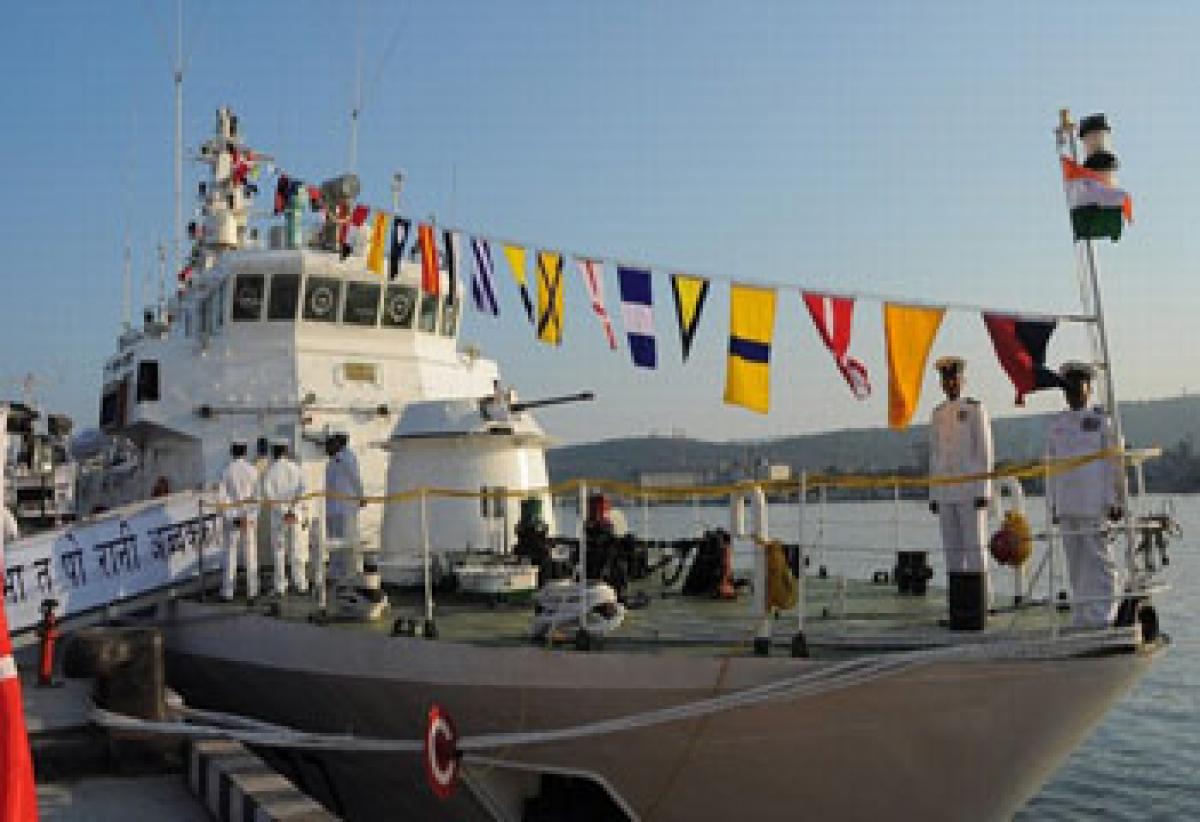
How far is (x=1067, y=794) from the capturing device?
1174cm

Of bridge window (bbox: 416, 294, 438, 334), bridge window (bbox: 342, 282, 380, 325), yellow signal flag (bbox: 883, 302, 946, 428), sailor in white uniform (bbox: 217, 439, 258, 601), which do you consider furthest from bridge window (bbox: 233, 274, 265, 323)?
yellow signal flag (bbox: 883, 302, 946, 428)

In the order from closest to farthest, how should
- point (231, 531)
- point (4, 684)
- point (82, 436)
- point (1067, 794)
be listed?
point (4, 684) < point (231, 531) < point (1067, 794) < point (82, 436)

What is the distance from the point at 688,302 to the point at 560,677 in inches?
132

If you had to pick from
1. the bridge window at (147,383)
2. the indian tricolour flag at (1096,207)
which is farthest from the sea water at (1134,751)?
the bridge window at (147,383)

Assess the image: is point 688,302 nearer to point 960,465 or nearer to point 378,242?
point 960,465

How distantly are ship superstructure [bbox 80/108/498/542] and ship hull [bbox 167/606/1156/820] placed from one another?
19.5 ft

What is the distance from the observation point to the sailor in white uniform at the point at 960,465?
6590 millimetres

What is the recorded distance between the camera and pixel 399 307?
563 inches

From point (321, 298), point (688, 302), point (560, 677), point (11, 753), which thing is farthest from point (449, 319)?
point (11, 753)

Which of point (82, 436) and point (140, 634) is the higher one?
point (82, 436)

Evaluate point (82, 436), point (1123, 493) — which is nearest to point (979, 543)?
point (1123, 493)

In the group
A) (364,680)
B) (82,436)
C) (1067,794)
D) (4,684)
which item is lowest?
(1067,794)

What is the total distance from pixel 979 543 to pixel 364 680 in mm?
4136

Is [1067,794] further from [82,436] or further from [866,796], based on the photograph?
[82,436]
